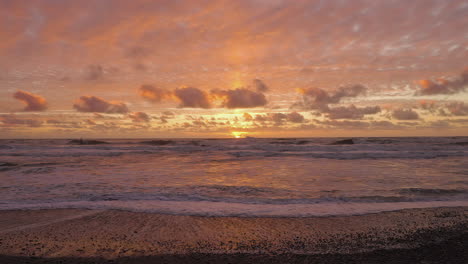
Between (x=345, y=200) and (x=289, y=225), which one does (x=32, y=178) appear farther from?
(x=345, y=200)

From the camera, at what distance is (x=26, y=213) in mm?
6859

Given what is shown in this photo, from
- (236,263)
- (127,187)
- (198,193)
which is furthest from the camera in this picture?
(127,187)

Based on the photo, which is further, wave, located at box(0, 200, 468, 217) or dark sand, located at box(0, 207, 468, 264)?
wave, located at box(0, 200, 468, 217)

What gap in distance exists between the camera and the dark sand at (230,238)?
436 centimetres

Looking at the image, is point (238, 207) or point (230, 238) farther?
point (238, 207)

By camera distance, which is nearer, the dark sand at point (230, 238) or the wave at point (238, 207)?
the dark sand at point (230, 238)

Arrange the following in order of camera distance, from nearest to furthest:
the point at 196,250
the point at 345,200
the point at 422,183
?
the point at 196,250 < the point at 345,200 < the point at 422,183

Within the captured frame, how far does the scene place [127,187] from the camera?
10172 mm

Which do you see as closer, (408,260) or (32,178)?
(408,260)

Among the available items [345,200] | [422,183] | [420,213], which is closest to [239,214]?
[345,200]

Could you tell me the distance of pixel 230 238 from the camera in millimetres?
5129

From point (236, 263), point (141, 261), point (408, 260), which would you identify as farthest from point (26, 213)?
point (408, 260)

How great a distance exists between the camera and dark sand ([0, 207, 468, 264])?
14.3 ft

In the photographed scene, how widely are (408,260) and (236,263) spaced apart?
8.59ft
